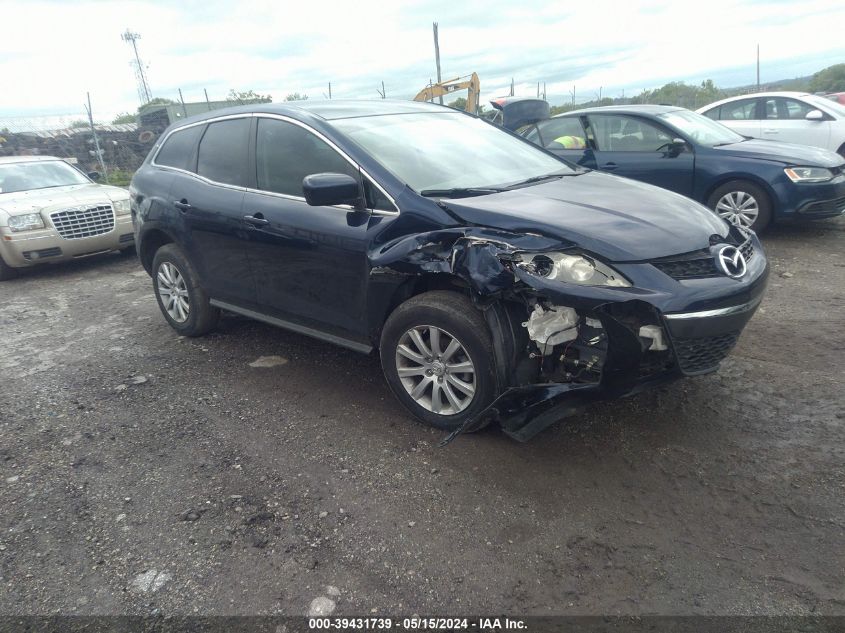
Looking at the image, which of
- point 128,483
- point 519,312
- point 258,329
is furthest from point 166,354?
point 519,312

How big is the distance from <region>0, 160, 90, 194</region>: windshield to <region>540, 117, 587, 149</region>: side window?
6.81 meters

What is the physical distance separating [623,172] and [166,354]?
18.5 feet

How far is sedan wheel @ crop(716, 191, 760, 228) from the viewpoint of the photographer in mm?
6863

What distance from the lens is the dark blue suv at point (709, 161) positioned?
21.8 ft

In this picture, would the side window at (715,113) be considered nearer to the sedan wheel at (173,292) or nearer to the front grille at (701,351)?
the front grille at (701,351)

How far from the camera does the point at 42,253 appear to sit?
7789 mm

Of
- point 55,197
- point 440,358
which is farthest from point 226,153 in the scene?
point 55,197

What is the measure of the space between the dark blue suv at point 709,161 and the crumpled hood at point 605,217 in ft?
12.6

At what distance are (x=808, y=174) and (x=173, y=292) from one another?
257 inches

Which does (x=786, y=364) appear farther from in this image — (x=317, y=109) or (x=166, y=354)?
(x=166, y=354)

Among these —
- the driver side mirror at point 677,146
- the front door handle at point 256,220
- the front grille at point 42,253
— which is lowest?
the front grille at point 42,253

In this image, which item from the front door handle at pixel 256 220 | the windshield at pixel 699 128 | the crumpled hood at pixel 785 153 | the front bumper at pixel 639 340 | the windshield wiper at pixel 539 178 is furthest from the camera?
the windshield at pixel 699 128

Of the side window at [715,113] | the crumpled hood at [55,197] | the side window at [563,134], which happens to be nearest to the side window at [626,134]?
the side window at [563,134]

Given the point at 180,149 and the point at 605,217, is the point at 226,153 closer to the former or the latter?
the point at 180,149
